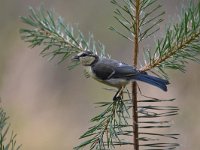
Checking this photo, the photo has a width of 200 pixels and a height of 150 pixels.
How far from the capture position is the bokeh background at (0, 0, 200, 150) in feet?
12.1

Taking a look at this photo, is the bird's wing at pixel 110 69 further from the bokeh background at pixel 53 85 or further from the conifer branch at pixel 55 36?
the bokeh background at pixel 53 85

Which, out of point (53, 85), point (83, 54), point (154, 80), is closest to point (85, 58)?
point (83, 54)

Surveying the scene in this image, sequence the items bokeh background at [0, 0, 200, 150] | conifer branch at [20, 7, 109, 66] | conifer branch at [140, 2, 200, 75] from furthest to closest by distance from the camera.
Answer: bokeh background at [0, 0, 200, 150]
conifer branch at [20, 7, 109, 66]
conifer branch at [140, 2, 200, 75]

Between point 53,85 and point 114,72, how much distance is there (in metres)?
3.27

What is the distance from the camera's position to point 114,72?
3.22 feet

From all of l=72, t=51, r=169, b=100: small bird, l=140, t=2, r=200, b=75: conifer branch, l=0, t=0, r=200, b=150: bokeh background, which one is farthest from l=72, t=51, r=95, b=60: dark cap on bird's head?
l=0, t=0, r=200, b=150: bokeh background

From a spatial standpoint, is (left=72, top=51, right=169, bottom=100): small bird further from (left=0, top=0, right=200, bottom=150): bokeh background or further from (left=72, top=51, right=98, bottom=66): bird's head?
(left=0, top=0, right=200, bottom=150): bokeh background

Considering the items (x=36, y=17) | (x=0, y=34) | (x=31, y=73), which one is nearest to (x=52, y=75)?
(x=31, y=73)

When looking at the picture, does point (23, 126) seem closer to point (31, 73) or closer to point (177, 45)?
point (31, 73)

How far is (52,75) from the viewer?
4297mm

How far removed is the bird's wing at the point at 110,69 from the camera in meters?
0.94

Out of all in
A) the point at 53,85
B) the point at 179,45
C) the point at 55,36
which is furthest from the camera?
the point at 53,85

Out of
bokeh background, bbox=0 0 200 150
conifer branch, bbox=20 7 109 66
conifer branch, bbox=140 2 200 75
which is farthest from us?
bokeh background, bbox=0 0 200 150

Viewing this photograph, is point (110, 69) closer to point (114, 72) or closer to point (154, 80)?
point (114, 72)
